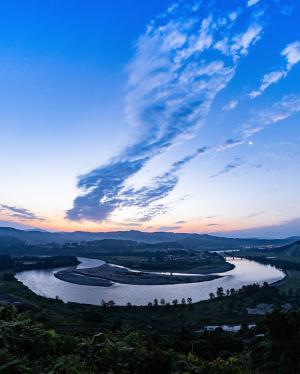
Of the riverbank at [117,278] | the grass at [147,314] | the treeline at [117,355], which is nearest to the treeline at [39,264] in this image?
the riverbank at [117,278]

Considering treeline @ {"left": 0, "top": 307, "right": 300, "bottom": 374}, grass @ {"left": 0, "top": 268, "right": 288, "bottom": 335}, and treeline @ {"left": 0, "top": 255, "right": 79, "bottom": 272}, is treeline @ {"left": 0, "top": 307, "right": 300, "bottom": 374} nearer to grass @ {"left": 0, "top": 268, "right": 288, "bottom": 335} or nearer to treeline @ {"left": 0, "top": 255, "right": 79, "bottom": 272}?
grass @ {"left": 0, "top": 268, "right": 288, "bottom": 335}

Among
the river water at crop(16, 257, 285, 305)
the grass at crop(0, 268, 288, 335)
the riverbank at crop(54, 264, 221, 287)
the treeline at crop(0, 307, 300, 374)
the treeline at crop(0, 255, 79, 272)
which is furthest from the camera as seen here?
the treeline at crop(0, 255, 79, 272)

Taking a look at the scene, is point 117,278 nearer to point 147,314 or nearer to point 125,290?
point 125,290

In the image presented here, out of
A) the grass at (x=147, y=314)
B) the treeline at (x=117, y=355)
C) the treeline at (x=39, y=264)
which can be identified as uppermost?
the treeline at (x=39, y=264)

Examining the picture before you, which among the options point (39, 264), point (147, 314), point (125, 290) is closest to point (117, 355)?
point (147, 314)

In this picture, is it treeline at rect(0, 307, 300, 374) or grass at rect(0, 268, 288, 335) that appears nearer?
treeline at rect(0, 307, 300, 374)

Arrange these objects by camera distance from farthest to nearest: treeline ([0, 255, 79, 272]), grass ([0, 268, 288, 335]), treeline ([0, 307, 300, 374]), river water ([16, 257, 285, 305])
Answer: treeline ([0, 255, 79, 272]) < river water ([16, 257, 285, 305]) < grass ([0, 268, 288, 335]) < treeline ([0, 307, 300, 374])

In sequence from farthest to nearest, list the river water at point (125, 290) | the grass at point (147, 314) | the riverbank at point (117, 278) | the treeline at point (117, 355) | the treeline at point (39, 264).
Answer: the treeline at point (39, 264) < the riverbank at point (117, 278) < the river water at point (125, 290) < the grass at point (147, 314) < the treeline at point (117, 355)

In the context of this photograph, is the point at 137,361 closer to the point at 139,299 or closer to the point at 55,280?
the point at 139,299

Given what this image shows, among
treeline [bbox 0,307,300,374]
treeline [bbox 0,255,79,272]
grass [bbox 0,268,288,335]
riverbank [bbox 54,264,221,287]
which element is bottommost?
grass [bbox 0,268,288,335]

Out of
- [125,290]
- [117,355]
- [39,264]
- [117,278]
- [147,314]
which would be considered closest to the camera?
[117,355]

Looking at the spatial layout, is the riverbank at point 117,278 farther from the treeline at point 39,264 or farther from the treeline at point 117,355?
the treeline at point 117,355

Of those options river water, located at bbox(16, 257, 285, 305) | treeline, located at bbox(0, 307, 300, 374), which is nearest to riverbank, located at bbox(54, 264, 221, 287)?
river water, located at bbox(16, 257, 285, 305)
